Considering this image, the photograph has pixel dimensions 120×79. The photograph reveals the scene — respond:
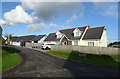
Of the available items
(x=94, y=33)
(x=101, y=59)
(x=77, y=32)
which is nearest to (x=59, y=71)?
(x=101, y=59)

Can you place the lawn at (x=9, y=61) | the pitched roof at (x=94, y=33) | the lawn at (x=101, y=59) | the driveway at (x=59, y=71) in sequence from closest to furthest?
the driveway at (x=59, y=71), the lawn at (x=9, y=61), the lawn at (x=101, y=59), the pitched roof at (x=94, y=33)

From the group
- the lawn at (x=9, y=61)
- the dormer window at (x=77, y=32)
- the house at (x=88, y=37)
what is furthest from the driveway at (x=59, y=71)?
the dormer window at (x=77, y=32)

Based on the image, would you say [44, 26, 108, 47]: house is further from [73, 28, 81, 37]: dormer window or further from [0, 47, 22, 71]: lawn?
[0, 47, 22, 71]: lawn

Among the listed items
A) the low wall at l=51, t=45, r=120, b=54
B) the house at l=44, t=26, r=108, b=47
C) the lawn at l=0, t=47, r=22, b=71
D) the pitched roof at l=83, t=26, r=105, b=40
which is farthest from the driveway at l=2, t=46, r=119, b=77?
the pitched roof at l=83, t=26, r=105, b=40

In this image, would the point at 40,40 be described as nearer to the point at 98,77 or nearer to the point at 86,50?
the point at 86,50

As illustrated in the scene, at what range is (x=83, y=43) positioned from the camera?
37219 millimetres

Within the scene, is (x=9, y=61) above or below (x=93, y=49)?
below

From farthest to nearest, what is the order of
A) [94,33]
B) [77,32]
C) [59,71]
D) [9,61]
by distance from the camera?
[77,32], [94,33], [9,61], [59,71]

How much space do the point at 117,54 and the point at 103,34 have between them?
40.6 feet

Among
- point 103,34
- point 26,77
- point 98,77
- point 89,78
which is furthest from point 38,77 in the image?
point 103,34

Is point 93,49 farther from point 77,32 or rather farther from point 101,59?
point 77,32

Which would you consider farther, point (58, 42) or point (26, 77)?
point (58, 42)

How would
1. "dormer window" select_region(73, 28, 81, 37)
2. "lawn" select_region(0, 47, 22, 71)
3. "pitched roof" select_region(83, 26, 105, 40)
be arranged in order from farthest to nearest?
"dormer window" select_region(73, 28, 81, 37) < "pitched roof" select_region(83, 26, 105, 40) < "lawn" select_region(0, 47, 22, 71)

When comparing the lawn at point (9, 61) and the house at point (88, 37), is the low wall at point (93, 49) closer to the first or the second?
the house at point (88, 37)
